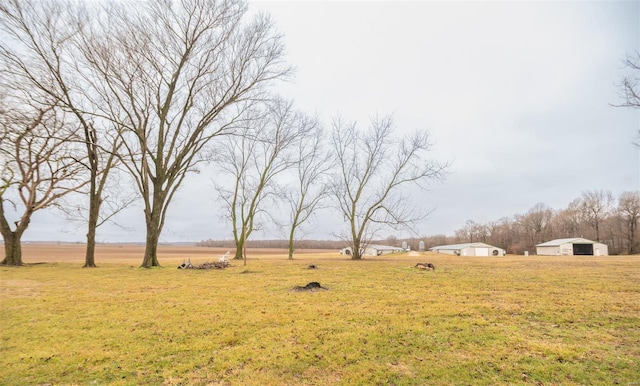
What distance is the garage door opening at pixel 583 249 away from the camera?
5781 cm

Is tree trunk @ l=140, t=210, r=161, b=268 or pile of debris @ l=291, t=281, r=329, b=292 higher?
tree trunk @ l=140, t=210, r=161, b=268

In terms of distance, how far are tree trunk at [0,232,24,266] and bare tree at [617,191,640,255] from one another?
94069 mm

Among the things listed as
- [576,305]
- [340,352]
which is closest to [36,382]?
[340,352]

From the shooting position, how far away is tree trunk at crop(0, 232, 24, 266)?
17859 millimetres

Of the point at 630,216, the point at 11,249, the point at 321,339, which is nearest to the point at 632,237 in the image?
the point at 630,216

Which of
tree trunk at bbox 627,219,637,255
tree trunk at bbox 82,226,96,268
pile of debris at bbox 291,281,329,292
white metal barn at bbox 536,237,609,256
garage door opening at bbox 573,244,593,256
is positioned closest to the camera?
pile of debris at bbox 291,281,329,292

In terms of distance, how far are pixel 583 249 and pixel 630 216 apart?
20.7 meters

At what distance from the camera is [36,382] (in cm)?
385

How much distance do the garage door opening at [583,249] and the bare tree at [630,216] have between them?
15.7 m

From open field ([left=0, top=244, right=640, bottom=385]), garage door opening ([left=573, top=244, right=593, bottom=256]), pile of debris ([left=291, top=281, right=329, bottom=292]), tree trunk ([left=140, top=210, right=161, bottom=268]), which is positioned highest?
tree trunk ([left=140, top=210, right=161, bottom=268])

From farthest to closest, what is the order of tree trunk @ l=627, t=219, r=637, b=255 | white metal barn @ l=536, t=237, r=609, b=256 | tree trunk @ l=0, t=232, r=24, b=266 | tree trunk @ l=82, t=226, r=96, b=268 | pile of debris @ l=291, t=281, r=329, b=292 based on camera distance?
tree trunk @ l=627, t=219, r=637, b=255 < white metal barn @ l=536, t=237, r=609, b=256 < tree trunk @ l=82, t=226, r=96, b=268 < tree trunk @ l=0, t=232, r=24, b=266 < pile of debris @ l=291, t=281, r=329, b=292

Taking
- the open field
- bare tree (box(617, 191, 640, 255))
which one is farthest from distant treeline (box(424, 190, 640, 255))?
the open field

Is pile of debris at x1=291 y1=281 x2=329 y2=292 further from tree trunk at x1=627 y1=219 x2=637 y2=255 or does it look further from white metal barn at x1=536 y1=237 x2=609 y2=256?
tree trunk at x1=627 y1=219 x2=637 y2=255

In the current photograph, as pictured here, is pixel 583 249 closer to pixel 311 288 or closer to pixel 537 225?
pixel 537 225
